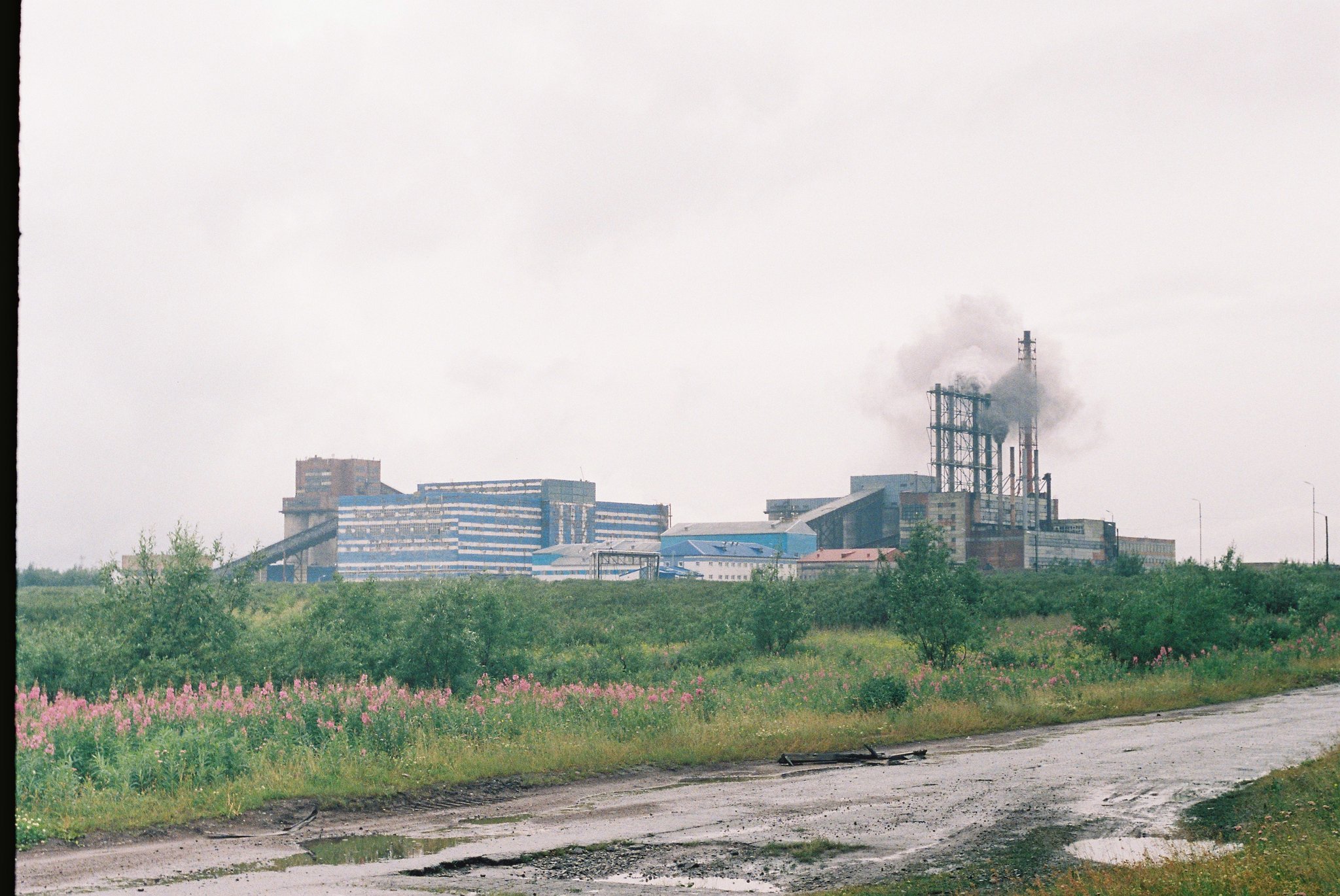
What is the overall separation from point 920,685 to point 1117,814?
41.8ft

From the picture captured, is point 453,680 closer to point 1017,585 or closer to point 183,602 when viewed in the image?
point 183,602

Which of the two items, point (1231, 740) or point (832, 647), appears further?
point (832, 647)

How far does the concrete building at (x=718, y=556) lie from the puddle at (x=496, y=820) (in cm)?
12225

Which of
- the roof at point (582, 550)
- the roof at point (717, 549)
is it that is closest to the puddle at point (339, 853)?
the roof at point (717, 549)

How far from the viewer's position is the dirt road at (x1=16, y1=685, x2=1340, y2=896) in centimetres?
1094

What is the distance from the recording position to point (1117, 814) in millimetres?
13914

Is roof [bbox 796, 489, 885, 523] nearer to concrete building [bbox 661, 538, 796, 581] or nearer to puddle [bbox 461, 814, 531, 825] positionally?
concrete building [bbox 661, 538, 796, 581]

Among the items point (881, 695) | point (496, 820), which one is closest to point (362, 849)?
point (496, 820)

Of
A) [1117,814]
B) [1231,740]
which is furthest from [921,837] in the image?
[1231,740]

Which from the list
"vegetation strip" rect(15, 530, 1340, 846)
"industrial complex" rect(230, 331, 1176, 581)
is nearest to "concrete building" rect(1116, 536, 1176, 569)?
"industrial complex" rect(230, 331, 1176, 581)

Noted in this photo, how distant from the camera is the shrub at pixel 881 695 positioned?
24969 millimetres

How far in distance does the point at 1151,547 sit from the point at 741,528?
58234 millimetres

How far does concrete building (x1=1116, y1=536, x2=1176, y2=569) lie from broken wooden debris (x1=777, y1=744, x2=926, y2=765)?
143527 millimetres

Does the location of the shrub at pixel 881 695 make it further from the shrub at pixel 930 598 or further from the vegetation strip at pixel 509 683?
the shrub at pixel 930 598
